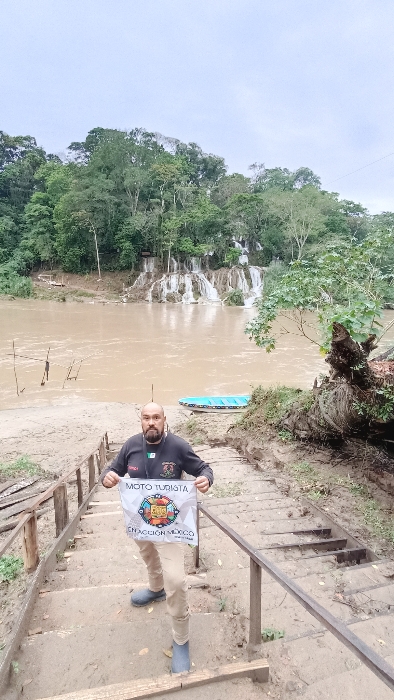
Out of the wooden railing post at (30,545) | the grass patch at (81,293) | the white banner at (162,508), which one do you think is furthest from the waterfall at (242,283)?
the white banner at (162,508)

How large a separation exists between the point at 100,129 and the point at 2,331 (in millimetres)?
35224

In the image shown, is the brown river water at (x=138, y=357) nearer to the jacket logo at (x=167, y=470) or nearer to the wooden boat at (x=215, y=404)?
the wooden boat at (x=215, y=404)

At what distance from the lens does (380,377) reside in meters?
4.71

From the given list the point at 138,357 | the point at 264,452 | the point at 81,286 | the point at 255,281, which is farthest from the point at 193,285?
the point at 264,452

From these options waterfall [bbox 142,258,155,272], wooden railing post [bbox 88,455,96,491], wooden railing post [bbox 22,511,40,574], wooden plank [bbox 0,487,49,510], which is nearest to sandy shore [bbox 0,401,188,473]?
wooden plank [bbox 0,487,49,510]

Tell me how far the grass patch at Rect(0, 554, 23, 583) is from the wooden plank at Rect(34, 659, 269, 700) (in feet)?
7.07

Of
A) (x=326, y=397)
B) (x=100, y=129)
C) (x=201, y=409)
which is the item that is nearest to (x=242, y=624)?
(x=326, y=397)

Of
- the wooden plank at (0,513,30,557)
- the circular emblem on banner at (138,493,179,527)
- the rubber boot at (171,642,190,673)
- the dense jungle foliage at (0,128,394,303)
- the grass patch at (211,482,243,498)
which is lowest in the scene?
the grass patch at (211,482,243,498)

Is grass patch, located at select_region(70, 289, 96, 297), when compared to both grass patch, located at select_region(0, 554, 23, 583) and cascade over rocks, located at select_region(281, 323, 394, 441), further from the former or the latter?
grass patch, located at select_region(0, 554, 23, 583)

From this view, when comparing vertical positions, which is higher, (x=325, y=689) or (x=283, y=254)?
(x=283, y=254)

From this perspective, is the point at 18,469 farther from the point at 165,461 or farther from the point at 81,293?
the point at 81,293

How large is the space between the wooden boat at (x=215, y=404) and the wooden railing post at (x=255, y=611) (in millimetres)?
10003

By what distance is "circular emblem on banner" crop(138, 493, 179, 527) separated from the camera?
2643 millimetres

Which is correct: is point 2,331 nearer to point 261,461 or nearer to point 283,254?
point 261,461
